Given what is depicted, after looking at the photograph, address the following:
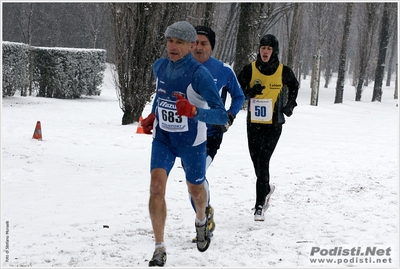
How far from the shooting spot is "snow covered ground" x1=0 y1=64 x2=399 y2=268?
16.3 ft

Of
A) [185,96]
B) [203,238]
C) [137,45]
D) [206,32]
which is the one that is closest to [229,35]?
[137,45]

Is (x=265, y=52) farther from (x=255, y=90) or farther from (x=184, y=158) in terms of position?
(x=184, y=158)

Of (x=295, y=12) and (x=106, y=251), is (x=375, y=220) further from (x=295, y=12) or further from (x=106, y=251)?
(x=295, y=12)

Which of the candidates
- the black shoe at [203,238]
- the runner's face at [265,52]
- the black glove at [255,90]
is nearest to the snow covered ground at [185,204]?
the black shoe at [203,238]

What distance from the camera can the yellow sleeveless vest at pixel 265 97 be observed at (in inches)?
250

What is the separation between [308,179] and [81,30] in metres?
41.7

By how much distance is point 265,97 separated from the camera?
6.39 metres

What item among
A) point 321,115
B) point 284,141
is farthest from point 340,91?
point 284,141

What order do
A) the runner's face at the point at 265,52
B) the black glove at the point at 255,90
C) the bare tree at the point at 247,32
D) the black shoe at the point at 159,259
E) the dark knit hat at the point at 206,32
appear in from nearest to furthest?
1. the black shoe at the point at 159,259
2. the dark knit hat at the point at 206,32
3. the runner's face at the point at 265,52
4. the black glove at the point at 255,90
5. the bare tree at the point at 247,32

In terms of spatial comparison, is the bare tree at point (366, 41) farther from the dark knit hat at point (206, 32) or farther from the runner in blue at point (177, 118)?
the runner in blue at point (177, 118)

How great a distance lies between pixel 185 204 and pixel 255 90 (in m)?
Result: 1.76

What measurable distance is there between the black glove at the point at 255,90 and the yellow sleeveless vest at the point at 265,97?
0.13 feet

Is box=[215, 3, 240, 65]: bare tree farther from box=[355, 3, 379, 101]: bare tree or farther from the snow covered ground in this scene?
the snow covered ground

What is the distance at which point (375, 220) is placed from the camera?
6320 mm
